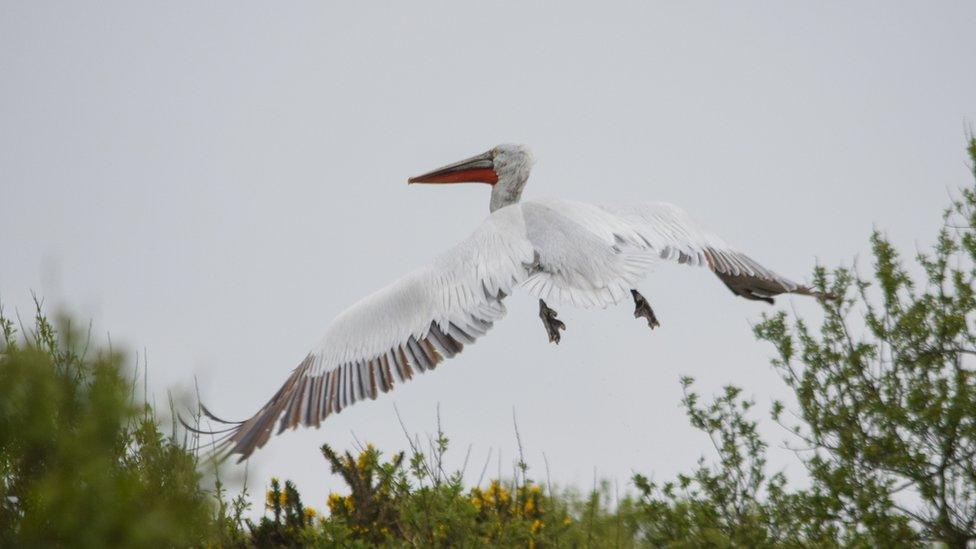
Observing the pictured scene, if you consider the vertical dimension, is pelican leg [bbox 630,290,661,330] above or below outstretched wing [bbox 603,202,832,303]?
below

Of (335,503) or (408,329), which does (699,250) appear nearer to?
(408,329)

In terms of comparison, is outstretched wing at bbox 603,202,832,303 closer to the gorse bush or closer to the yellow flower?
the yellow flower

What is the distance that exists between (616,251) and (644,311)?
77 centimetres

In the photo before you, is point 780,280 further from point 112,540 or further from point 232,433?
point 112,540

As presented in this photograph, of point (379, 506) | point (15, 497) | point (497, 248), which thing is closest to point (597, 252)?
point (497, 248)

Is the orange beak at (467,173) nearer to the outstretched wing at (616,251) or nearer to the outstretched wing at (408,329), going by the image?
the outstretched wing at (616,251)

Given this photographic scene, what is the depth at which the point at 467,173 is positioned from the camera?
1002 cm

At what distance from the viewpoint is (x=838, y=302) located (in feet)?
24.7

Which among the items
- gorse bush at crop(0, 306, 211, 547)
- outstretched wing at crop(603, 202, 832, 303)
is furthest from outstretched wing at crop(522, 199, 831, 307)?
gorse bush at crop(0, 306, 211, 547)

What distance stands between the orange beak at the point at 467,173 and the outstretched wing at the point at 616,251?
1745 mm

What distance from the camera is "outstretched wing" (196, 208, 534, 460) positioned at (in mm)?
7086

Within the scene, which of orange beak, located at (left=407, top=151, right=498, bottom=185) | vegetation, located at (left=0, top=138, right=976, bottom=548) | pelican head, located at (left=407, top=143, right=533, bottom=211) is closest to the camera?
vegetation, located at (left=0, top=138, right=976, bottom=548)

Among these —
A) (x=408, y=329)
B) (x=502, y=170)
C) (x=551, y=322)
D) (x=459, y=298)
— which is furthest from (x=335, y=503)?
(x=502, y=170)

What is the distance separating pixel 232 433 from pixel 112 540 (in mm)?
905
